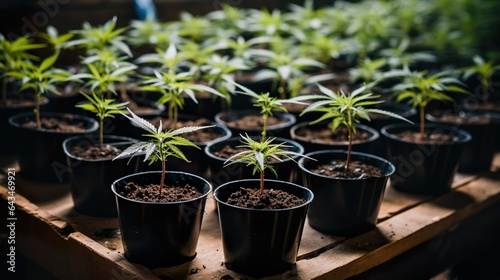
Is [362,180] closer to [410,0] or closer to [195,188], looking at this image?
[195,188]

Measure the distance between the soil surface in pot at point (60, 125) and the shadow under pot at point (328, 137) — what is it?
796 mm

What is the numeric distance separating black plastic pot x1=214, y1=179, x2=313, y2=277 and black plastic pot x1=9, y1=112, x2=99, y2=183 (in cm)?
78

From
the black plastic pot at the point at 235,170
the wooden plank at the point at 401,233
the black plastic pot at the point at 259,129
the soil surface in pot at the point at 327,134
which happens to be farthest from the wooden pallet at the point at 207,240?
the black plastic pot at the point at 259,129

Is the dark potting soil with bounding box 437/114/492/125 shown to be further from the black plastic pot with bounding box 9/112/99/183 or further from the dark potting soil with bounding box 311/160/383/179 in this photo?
the black plastic pot with bounding box 9/112/99/183

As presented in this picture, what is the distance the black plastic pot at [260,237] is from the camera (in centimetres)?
152

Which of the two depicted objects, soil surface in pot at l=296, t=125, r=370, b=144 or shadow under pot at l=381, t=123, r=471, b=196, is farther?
soil surface in pot at l=296, t=125, r=370, b=144

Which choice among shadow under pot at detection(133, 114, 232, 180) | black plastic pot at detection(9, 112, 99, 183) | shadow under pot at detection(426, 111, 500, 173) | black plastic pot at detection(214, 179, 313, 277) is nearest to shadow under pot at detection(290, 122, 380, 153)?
shadow under pot at detection(133, 114, 232, 180)

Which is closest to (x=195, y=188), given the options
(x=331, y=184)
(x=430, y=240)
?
(x=331, y=184)

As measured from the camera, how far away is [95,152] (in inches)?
77.6

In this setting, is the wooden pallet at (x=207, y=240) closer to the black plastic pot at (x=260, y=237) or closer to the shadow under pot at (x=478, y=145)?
the black plastic pot at (x=260, y=237)

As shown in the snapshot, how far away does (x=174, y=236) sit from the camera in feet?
5.16

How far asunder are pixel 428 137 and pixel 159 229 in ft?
4.15

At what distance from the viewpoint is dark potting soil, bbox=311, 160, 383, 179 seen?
1.89m

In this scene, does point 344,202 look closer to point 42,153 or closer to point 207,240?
point 207,240
